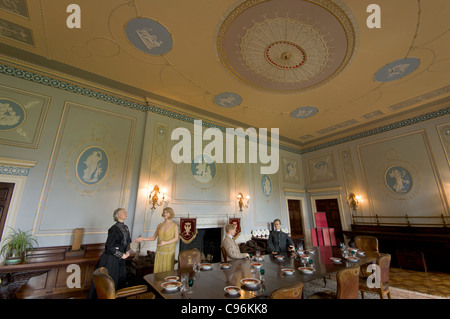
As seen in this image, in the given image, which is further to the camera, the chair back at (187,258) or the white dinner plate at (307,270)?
the chair back at (187,258)

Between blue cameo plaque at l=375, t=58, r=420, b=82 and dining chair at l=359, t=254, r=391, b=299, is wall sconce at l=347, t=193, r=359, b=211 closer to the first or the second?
blue cameo plaque at l=375, t=58, r=420, b=82

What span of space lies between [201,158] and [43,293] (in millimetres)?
4562

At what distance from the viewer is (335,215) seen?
326 inches

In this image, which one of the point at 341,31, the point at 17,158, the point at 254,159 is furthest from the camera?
the point at 254,159

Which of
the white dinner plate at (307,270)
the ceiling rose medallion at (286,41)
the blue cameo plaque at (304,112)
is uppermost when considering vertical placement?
the blue cameo plaque at (304,112)

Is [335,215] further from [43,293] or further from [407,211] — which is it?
[43,293]

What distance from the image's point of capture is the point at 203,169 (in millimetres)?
6363

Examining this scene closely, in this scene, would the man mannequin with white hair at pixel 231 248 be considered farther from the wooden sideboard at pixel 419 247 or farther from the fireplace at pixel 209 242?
the wooden sideboard at pixel 419 247

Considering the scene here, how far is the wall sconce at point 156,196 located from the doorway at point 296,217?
586cm

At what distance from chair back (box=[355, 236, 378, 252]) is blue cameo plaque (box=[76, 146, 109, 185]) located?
652 centimetres

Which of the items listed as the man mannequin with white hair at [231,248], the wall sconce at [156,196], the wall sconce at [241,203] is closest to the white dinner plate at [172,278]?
the man mannequin with white hair at [231,248]

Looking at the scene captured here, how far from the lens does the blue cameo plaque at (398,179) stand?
6.50 m

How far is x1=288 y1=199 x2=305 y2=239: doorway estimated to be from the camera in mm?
8648
